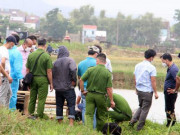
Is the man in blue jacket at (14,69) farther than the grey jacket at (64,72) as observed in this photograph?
Yes

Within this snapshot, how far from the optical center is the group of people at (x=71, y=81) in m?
9.17

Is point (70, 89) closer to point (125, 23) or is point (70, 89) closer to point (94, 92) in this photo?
point (94, 92)

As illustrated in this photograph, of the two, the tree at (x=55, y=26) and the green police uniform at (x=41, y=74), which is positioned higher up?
the green police uniform at (x=41, y=74)

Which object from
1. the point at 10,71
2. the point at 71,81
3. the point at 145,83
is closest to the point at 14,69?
the point at 10,71

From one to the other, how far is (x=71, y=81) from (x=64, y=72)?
0.24 metres

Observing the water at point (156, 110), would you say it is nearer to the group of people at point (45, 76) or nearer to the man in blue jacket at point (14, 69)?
the group of people at point (45, 76)

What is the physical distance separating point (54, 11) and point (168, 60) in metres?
90.2

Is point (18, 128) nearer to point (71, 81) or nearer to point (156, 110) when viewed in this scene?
point (71, 81)

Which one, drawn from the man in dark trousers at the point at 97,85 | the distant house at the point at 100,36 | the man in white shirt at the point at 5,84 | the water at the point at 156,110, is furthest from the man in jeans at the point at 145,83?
the distant house at the point at 100,36

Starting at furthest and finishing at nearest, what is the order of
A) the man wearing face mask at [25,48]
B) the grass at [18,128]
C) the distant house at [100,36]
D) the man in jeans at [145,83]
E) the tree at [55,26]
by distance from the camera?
the distant house at [100,36] → the tree at [55,26] → the man wearing face mask at [25,48] → the man in jeans at [145,83] → the grass at [18,128]

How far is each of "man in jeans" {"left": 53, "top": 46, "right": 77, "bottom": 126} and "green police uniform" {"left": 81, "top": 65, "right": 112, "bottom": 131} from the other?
648 mm

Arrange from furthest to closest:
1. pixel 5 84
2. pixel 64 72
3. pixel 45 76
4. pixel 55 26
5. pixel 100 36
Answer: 1. pixel 100 36
2. pixel 55 26
3. pixel 45 76
4. pixel 64 72
5. pixel 5 84

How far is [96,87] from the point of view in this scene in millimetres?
9133

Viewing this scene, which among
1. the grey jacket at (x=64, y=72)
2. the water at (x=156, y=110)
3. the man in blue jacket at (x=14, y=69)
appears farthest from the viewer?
the water at (x=156, y=110)
